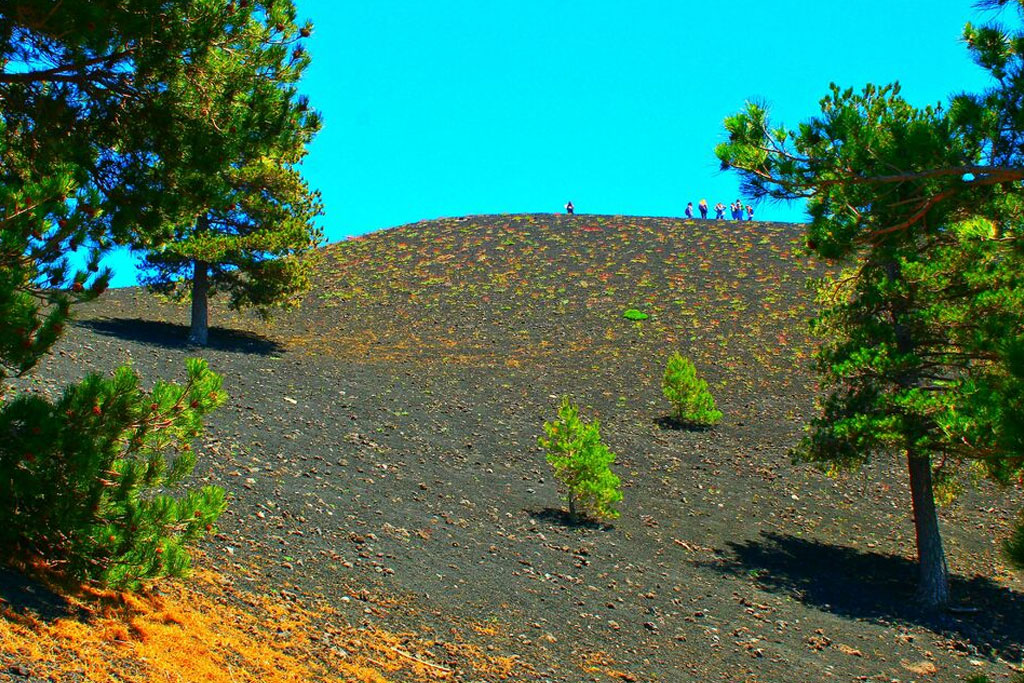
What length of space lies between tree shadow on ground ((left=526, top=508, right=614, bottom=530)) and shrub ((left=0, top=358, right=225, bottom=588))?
6585 mm

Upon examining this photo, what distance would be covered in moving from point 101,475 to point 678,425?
564 inches

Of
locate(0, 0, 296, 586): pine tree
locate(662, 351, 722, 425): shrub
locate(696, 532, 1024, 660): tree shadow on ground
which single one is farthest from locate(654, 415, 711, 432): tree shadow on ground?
locate(0, 0, 296, 586): pine tree

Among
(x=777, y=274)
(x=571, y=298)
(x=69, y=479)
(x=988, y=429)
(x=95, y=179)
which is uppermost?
(x=777, y=274)

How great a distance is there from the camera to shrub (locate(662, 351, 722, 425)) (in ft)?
61.1

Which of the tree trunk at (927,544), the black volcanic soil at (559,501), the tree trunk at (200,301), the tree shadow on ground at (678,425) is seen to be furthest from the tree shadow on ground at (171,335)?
the tree trunk at (927,544)

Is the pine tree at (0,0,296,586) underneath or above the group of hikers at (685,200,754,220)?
underneath

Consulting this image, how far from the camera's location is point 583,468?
1266cm

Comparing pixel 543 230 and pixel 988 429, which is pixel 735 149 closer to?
pixel 988 429

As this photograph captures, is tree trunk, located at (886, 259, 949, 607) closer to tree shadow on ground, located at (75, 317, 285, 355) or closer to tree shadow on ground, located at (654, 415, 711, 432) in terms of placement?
tree shadow on ground, located at (654, 415, 711, 432)

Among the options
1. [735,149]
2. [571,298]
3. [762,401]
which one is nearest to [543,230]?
[571,298]

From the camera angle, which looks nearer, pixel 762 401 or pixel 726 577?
pixel 726 577

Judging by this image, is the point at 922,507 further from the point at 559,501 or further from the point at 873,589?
the point at 559,501

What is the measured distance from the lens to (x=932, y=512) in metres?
12.8

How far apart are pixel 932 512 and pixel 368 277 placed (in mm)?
23852
